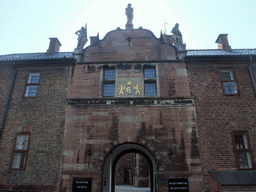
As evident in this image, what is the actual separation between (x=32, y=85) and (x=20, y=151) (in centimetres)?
442

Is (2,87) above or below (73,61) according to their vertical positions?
below

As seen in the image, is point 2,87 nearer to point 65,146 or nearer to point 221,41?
point 65,146

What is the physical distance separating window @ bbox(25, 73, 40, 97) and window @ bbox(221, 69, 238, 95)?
41.4ft

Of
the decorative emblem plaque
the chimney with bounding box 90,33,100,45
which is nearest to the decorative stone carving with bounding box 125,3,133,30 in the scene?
the chimney with bounding box 90,33,100,45

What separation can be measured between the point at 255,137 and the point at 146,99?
675 cm

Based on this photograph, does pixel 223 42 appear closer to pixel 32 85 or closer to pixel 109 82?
pixel 109 82

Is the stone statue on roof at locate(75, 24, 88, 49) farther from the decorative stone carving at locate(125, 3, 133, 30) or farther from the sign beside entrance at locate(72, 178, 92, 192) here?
the sign beside entrance at locate(72, 178, 92, 192)

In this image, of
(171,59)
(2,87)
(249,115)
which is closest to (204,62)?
(171,59)

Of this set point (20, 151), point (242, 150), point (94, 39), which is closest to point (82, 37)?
point (94, 39)

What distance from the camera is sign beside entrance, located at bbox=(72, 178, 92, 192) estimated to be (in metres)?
11.5

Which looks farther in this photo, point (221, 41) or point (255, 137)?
point (221, 41)

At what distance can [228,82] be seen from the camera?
13672 mm

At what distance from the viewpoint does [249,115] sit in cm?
1259

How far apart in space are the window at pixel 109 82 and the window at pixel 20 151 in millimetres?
5596
